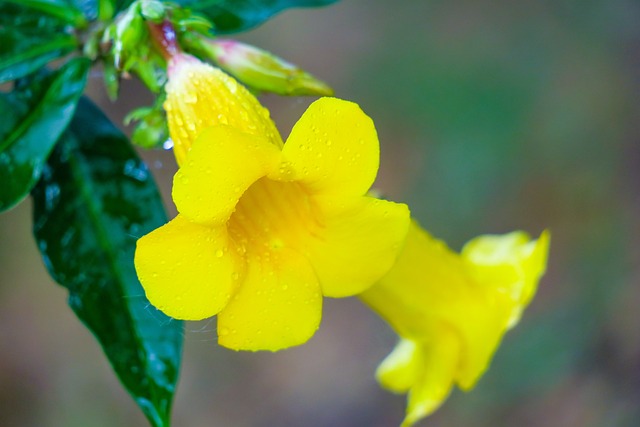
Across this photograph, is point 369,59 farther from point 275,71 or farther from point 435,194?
point 275,71

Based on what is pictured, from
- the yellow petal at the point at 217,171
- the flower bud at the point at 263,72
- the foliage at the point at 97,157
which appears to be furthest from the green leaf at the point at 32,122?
the yellow petal at the point at 217,171

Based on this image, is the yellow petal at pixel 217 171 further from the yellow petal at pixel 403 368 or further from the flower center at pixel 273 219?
the yellow petal at pixel 403 368

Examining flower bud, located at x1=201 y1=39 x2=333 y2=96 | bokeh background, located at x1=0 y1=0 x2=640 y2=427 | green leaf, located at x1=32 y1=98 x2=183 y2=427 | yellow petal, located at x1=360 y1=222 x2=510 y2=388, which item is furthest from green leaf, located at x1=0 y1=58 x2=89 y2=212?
bokeh background, located at x1=0 y1=0 x2=640 y2=427

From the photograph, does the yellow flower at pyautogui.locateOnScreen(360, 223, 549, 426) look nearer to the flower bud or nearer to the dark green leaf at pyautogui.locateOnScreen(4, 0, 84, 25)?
the flower bud

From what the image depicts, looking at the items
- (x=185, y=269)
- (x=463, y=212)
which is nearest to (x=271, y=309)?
(x=185, y=269)

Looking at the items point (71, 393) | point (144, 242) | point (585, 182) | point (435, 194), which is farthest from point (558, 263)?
point (144, 242)
